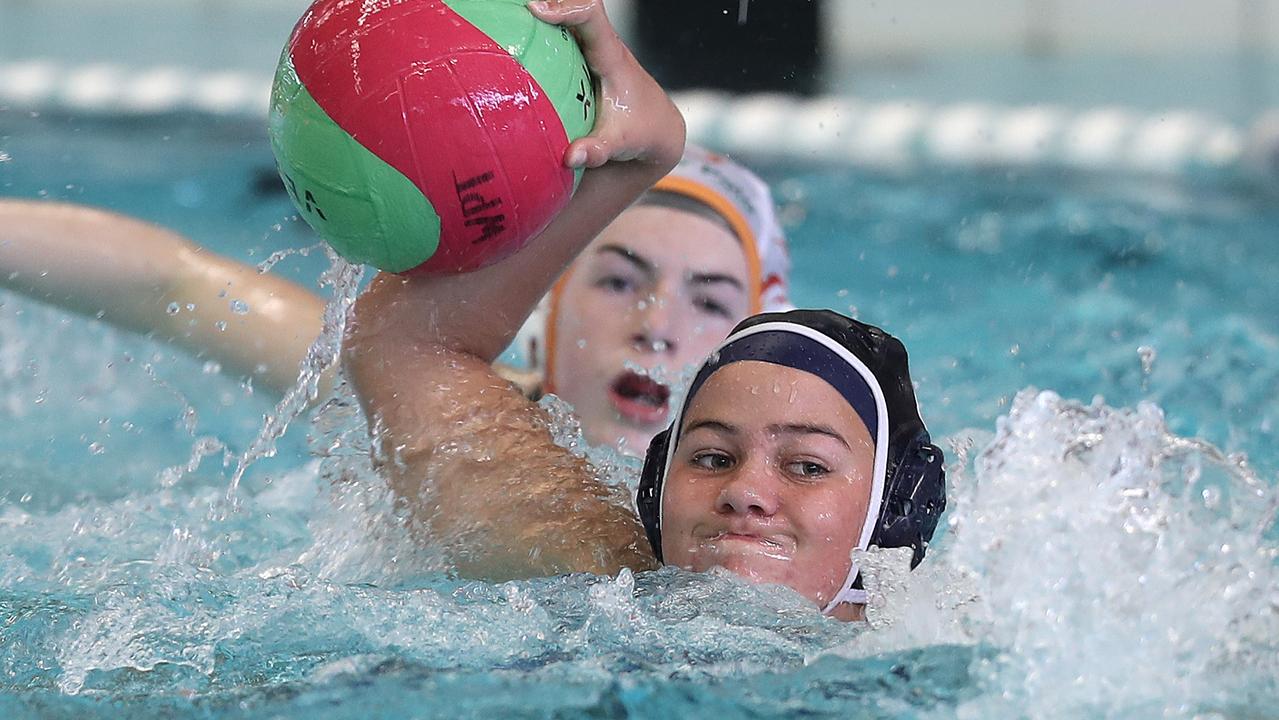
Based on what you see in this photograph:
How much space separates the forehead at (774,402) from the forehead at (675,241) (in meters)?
0.86

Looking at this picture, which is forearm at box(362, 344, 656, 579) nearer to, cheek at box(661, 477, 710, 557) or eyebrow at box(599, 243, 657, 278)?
cheek at box(661, 477, 710, 557)

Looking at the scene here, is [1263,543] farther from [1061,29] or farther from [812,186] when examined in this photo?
[1061,29]

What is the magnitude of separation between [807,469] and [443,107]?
0.60m

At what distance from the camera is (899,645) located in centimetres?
178

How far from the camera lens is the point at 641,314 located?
2727 mm

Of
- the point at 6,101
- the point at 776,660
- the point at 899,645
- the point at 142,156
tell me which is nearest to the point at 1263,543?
the point at 899,645

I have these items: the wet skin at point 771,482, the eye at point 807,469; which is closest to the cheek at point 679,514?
the wet skin at point 771,482

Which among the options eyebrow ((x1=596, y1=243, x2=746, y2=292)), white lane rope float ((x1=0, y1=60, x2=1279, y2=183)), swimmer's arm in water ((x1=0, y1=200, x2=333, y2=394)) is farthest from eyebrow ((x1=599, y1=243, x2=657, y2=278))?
white lane rope float ((x1=0, y1=60, x2=1279, y2=183))

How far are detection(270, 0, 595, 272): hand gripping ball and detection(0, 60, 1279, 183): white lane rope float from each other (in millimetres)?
3909

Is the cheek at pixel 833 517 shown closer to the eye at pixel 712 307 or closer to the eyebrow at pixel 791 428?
the eyebrow at pixel 791 428

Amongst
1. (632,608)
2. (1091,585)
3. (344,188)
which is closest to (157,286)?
(344,188)

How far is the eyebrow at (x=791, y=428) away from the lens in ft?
6.19

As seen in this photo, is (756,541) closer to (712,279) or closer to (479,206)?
(479,206)

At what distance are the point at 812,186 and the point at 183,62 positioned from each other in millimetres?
2840
